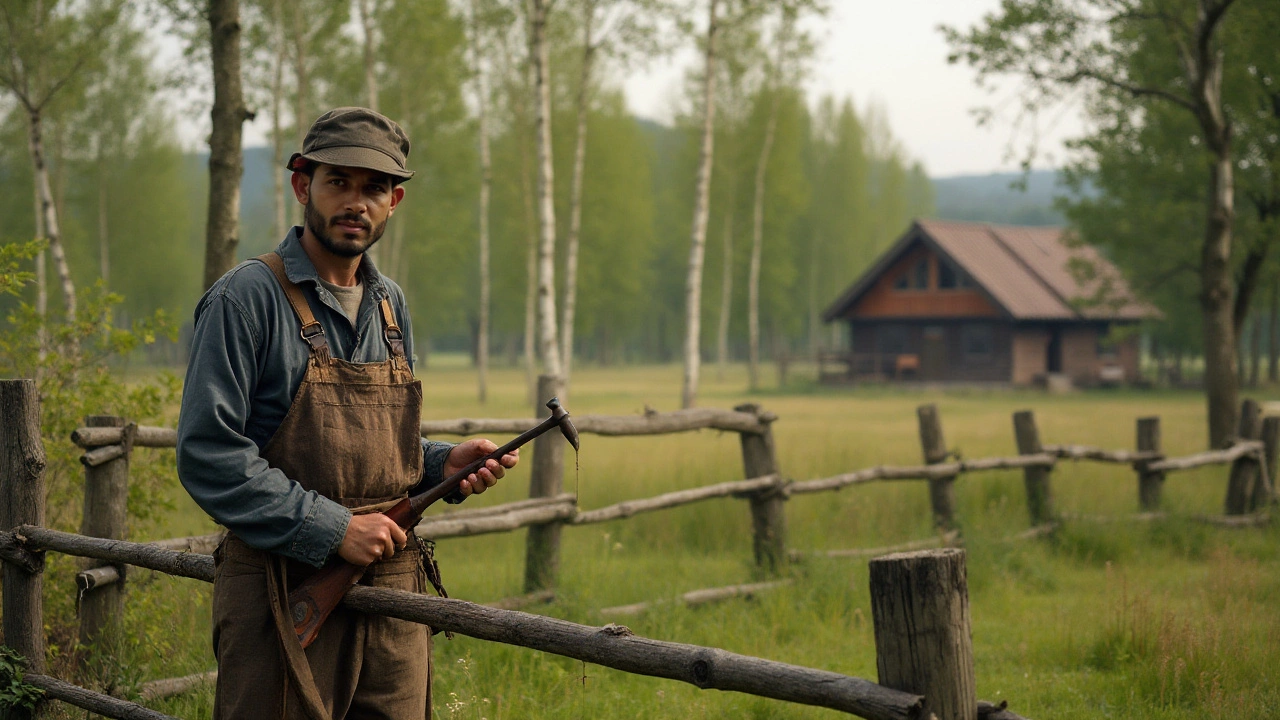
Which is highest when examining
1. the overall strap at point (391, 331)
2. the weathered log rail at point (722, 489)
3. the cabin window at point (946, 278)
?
the cabin window at point (946, 278)

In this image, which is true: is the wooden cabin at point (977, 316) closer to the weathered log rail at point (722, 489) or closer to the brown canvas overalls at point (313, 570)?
the weathered log rail at point (722, 489)

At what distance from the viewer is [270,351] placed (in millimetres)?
2396

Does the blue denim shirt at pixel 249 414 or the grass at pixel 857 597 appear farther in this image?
the grass at pixel 857 597

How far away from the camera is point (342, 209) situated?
250 cm

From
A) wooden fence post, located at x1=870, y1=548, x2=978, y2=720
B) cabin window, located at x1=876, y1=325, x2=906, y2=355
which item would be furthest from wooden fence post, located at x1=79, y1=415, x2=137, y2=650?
cabin window, located at x1=876, y1=325, x2=906, y2=355

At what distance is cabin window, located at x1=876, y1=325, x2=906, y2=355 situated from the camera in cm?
3481

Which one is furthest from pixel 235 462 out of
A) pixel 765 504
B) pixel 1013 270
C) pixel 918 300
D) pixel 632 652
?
pixel 1013 270

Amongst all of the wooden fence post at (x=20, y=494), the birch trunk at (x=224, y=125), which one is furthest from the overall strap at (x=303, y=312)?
the birch trunk at (x=224, y=125)

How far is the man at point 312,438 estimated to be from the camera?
7.55 feet

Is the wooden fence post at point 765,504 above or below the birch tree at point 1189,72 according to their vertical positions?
below

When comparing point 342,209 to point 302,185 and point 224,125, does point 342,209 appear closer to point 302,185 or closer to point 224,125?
point 302,185

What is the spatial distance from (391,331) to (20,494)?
1.97 metres

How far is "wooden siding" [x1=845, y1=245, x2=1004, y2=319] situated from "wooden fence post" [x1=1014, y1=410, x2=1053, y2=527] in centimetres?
2351

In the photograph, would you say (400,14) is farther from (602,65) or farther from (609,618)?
(609,618)
